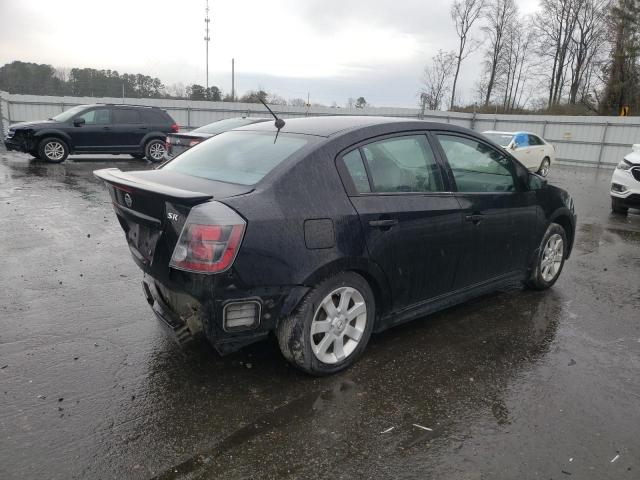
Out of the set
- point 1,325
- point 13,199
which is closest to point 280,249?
point 1,325

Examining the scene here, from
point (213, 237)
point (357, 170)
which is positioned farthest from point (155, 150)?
point (213, 237)

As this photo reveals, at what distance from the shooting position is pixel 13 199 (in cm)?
877

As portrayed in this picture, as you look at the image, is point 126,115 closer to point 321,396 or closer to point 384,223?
point 384,223

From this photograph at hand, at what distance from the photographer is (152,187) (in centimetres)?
307

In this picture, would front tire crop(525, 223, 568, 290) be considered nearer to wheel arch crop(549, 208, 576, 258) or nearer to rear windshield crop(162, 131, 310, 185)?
wheel arch crop(549, 208, 576, 258)

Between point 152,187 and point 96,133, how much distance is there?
12.9 metres

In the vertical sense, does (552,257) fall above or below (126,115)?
below

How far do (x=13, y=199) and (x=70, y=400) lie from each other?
7.07 metres

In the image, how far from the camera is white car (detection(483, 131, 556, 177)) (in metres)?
17.0

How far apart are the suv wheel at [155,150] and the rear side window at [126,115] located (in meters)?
0.77

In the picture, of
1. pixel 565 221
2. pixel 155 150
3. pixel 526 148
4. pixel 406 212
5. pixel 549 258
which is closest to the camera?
pixel 406 212

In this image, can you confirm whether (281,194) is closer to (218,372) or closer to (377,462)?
(218,372)

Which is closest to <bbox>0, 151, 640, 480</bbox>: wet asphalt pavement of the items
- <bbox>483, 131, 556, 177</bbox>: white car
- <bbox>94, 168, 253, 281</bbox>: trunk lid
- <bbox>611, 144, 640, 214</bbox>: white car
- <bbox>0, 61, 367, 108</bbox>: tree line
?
<bbox>94, 168, 253, 281</bbox>: trunk lid

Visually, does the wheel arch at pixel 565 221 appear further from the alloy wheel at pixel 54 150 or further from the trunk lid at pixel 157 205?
the alloy wheel at pixel 54 150
